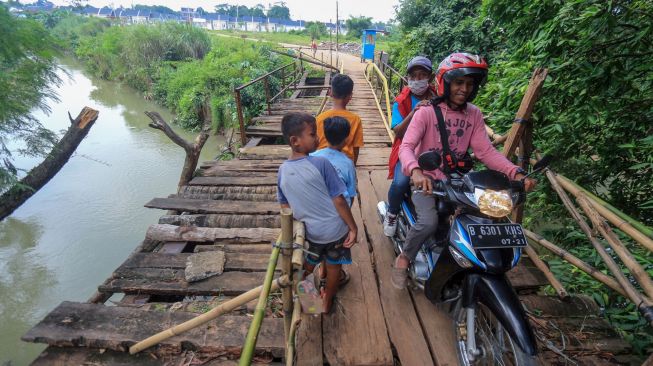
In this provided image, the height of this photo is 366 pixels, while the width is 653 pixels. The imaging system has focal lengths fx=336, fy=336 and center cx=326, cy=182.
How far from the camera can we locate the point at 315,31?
135 ft

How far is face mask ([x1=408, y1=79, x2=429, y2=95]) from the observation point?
9.93 ft

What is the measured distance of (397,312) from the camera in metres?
2.36

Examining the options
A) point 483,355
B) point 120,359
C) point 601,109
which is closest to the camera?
point 483,355

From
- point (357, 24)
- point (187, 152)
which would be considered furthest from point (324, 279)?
point (357, 24)

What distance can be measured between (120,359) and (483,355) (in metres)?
2.22

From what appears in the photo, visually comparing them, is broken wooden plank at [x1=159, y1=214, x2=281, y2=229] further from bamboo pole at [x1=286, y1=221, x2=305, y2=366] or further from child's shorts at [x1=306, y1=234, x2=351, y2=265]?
bamboo pole at [x1=286, y1=221, x2=305, y2=366]

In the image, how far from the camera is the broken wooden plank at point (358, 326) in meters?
2.01

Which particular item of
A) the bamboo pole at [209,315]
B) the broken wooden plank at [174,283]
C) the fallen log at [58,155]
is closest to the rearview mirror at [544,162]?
the bamboo pole at [209,315]

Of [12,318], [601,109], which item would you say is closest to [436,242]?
[601,109]

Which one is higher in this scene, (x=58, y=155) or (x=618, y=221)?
(x=618, y=221)

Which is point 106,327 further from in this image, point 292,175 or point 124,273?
point 292,175

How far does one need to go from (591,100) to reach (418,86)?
1401mm

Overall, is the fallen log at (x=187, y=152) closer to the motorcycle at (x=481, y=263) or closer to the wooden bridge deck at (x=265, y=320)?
the wooden bridge deck at (x=265, y=320)

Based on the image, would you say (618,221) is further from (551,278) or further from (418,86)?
(418,86)
